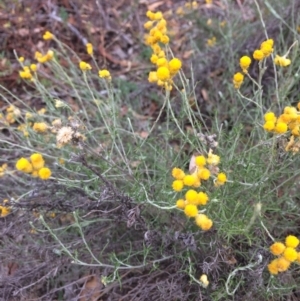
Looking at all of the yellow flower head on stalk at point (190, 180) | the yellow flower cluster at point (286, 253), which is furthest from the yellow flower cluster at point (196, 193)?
the yellow flower cluster at point (286, 253)

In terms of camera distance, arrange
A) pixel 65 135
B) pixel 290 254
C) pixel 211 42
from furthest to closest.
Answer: pixel 211 42 < pixel 65 135 < pixel 290 254

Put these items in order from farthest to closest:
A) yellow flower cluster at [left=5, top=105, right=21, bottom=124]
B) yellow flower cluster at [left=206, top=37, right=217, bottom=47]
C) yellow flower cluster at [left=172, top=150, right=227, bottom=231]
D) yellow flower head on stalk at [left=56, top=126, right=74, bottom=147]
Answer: yellow flower cluster at [left=206, top=37, right=217, bottom=47]
yellow flower cluster at [left=5, top=105, right=21, bottom=124]
yellow flower head on stalk at [left=56, top=126, right=74, bottom=147]
yellow flower cluster at [left=172, top=150, right=227, bottom=231]

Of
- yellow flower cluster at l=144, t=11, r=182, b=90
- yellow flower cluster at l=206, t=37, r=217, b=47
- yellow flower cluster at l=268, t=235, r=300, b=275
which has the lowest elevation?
yellow flower cluster at l=206, t=37, r=217, b=47

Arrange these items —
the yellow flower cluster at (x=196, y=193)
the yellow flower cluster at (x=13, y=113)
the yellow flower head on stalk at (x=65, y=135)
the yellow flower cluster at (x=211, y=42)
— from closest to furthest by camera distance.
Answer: the yellow flower cluster at (x=196, y=193), the yellow flower head on stalk at (x=65, y=135), the yellow flower cluster at (x=13, y=113), the yellow flower cluster at (x=211, y=42)

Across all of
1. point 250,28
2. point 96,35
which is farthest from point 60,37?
point 250,28

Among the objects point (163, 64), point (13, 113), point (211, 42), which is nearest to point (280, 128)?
point (163, 64)

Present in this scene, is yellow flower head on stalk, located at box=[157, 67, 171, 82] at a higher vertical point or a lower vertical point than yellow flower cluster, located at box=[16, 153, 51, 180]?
higher

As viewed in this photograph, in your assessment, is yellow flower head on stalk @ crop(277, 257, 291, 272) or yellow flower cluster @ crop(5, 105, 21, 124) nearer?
yellow flower head on stalk @ crop(277, 257, 291, 272)

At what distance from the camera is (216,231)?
1.57 meters

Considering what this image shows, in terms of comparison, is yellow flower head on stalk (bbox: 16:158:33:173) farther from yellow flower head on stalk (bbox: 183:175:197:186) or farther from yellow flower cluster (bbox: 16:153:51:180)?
yellow flower head on stalk (bbox: 183:175:197:186)

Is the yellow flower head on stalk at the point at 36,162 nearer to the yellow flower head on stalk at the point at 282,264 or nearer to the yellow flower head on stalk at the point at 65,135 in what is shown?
the yellow flower head on stalk at the point at 65,135

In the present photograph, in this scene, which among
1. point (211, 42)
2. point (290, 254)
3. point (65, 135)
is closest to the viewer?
point (290, 254)

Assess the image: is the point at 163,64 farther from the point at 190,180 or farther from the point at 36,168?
the point at 36,168

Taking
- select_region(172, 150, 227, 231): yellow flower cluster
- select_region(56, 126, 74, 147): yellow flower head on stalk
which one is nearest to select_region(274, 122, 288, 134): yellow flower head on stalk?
select_region(172, 150, 227, 231): yellow flower cluster
